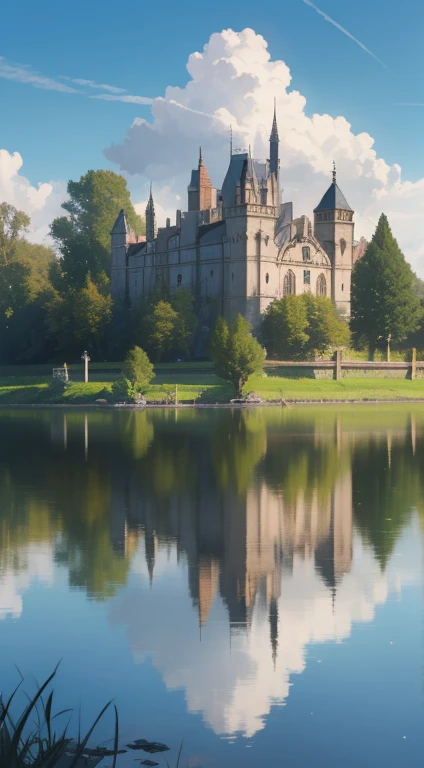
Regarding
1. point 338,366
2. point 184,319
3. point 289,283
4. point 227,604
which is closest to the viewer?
point 227,604

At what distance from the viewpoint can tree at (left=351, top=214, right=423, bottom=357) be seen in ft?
281

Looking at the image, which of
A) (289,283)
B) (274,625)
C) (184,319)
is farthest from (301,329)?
(274,625)

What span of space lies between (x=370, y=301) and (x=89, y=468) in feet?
190

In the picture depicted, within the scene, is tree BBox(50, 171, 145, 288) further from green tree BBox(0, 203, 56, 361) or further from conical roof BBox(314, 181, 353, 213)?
conical roof BBox(314, 181, 353, 213)

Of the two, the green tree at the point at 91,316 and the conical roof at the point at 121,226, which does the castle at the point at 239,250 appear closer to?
the conical roof at the point at 121,226

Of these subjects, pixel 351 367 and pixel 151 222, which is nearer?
pixel 351 367

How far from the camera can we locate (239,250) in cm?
8456

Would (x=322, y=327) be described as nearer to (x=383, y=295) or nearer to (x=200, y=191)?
(x=383, y=295)

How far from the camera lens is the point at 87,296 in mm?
86188

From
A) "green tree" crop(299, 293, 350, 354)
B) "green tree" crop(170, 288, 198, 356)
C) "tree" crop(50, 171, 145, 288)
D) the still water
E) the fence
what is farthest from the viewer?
"tree" crop(50, 171, 145, 288)

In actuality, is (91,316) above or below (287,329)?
above

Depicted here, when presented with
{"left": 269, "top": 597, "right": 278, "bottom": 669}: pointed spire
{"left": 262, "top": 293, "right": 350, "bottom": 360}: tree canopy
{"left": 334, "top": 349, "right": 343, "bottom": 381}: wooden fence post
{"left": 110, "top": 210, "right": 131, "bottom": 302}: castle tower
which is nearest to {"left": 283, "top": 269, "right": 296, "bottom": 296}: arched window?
{"left": 262, "top": 293, "right": 350, "bottom": 360}: tree canopy

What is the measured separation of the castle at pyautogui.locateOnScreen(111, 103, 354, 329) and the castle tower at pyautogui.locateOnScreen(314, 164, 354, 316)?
9cm

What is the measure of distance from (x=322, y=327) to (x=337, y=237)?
15.1 metres
